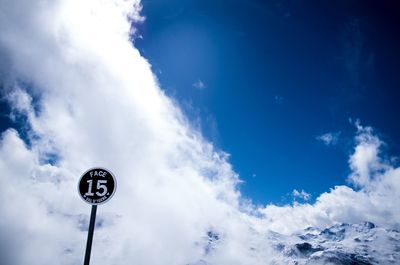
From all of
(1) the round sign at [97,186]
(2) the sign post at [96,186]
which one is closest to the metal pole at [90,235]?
(2) the sign post at [96,186]

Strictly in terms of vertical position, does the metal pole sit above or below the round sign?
below

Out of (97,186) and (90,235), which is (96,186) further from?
(90,235)

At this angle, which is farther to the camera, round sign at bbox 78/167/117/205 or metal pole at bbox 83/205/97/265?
round sign at bbox 78/167/117/205

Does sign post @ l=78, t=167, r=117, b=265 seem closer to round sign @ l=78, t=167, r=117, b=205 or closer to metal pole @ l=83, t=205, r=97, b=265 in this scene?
round sign @ l=78, t=167, r=117, b=205

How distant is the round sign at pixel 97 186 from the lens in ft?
25.7

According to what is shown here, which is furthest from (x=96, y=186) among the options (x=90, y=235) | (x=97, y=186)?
(x=90, y=235)

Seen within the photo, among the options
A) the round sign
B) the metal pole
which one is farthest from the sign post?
the metal pole

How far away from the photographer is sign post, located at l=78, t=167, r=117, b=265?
7.84 metres

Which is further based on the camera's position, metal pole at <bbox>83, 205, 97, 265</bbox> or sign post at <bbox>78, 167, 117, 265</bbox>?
sign post at <bbox>78, 167, 117, 265</bbox>

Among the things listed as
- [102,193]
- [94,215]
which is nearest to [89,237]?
[94,215]

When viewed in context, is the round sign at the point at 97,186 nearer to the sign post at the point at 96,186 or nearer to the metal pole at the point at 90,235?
the sign post at the point at 96,186

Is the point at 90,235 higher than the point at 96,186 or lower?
lower

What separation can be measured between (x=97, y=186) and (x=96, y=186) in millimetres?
26

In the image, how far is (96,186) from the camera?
7.96 metres
